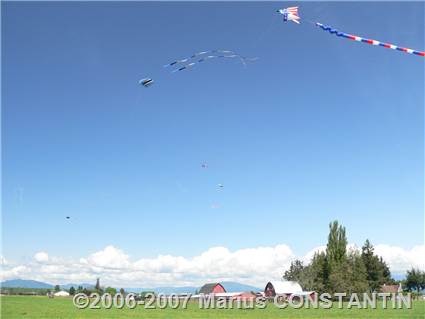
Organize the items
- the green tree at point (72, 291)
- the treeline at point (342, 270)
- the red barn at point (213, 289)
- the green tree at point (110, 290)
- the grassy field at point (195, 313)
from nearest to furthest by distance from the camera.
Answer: the grassy field at point (195, 313) < the treeline at point (342, 270) < the red barn at point (213, 289) < the green tree at point (110, 290) < the green tree at point (72, 291)

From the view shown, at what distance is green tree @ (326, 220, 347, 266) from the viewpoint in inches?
4233

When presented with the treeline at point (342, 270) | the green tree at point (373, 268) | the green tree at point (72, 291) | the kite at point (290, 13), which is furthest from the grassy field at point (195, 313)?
the green tree at point (72, 291)

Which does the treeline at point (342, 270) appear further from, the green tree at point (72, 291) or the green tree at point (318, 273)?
the green tree at point (72, 291)

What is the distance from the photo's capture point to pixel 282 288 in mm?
120812

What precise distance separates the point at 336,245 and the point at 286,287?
1951 centimetres

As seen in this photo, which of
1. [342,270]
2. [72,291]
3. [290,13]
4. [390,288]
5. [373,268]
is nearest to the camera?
[290,13]

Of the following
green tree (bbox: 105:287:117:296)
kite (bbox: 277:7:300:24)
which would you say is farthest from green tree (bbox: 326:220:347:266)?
kite (bbox: 277:7:300:24)

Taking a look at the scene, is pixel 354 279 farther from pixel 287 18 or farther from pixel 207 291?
pixel 287 18

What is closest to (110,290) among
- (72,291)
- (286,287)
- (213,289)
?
(72,291)

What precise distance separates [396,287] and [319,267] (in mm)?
40886

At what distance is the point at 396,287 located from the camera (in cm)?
13788

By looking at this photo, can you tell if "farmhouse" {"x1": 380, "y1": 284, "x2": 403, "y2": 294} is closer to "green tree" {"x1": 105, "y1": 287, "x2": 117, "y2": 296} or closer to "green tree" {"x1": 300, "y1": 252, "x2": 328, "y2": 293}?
"green tree" {"x1": 300, "y1": 252, "x2": 328, "y2": 293}

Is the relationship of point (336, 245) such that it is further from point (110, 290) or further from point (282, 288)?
point (110, 290)

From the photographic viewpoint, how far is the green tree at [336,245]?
10752 cm
